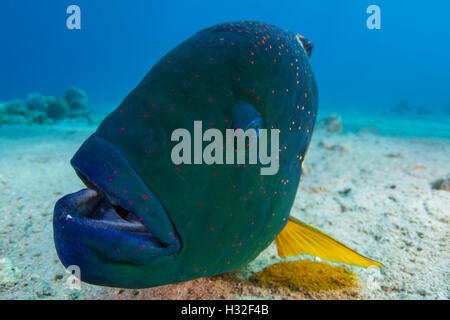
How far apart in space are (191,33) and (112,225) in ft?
419

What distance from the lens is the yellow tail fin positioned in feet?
6.17

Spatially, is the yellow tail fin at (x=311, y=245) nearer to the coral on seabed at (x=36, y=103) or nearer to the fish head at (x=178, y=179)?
the fish head at (x=178, y=179)

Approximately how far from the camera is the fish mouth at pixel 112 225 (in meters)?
0.88

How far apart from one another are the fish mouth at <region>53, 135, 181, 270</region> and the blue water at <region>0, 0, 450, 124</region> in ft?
269

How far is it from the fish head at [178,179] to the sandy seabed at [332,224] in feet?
2.83

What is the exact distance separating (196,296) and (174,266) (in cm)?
87

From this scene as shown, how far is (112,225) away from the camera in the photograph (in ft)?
3.26

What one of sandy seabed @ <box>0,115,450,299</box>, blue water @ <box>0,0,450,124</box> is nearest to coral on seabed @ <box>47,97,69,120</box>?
sandy seabed @ <box>0,115,450,299</box>

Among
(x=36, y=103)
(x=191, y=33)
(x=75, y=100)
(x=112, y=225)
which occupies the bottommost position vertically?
(x=112, y=225)

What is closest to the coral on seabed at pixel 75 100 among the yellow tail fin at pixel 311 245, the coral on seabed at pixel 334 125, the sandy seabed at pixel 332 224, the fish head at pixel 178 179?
the sandy seabed at pixel 332 224

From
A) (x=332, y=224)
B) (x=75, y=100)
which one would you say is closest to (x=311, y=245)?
(x=332, y=224)

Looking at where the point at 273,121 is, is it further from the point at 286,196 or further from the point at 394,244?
the point at 394,244

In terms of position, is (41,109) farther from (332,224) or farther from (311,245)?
(311,245)
